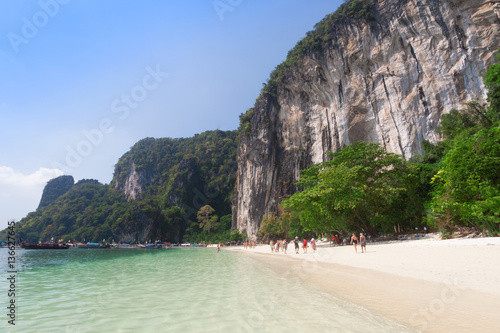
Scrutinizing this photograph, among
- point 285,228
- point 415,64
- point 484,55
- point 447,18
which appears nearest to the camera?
point 484,55

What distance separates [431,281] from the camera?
7.16 m

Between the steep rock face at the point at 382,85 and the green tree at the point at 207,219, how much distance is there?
24319mm

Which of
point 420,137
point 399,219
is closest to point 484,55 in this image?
point 420,137

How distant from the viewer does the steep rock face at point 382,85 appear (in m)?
28.6

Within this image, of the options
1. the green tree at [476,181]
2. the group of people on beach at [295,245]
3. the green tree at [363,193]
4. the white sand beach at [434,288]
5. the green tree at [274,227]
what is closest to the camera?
the white sand beach at [434,288]

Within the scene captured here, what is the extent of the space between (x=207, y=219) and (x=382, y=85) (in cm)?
6248

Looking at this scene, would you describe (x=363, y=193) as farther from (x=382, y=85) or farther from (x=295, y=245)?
(x=382, y=85)

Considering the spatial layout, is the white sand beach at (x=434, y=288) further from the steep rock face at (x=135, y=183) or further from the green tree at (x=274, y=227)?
the steep rock face at (x=135, y=183)

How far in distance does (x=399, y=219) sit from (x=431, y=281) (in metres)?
16.5

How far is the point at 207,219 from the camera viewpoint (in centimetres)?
8181

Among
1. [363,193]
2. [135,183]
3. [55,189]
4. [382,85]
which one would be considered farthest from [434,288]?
[55,189]

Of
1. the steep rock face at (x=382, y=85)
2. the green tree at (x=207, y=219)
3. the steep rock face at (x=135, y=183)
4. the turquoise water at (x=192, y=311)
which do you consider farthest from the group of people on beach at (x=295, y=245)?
the steep rock face at (x=135, y=183)

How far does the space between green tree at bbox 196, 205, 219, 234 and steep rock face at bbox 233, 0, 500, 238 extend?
2432cm

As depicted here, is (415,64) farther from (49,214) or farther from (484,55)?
(49,214)
